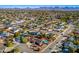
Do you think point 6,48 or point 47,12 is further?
point 47,12

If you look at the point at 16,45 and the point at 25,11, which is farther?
the point at 25,11

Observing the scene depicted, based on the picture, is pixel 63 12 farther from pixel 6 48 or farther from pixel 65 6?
pixel 6 48
